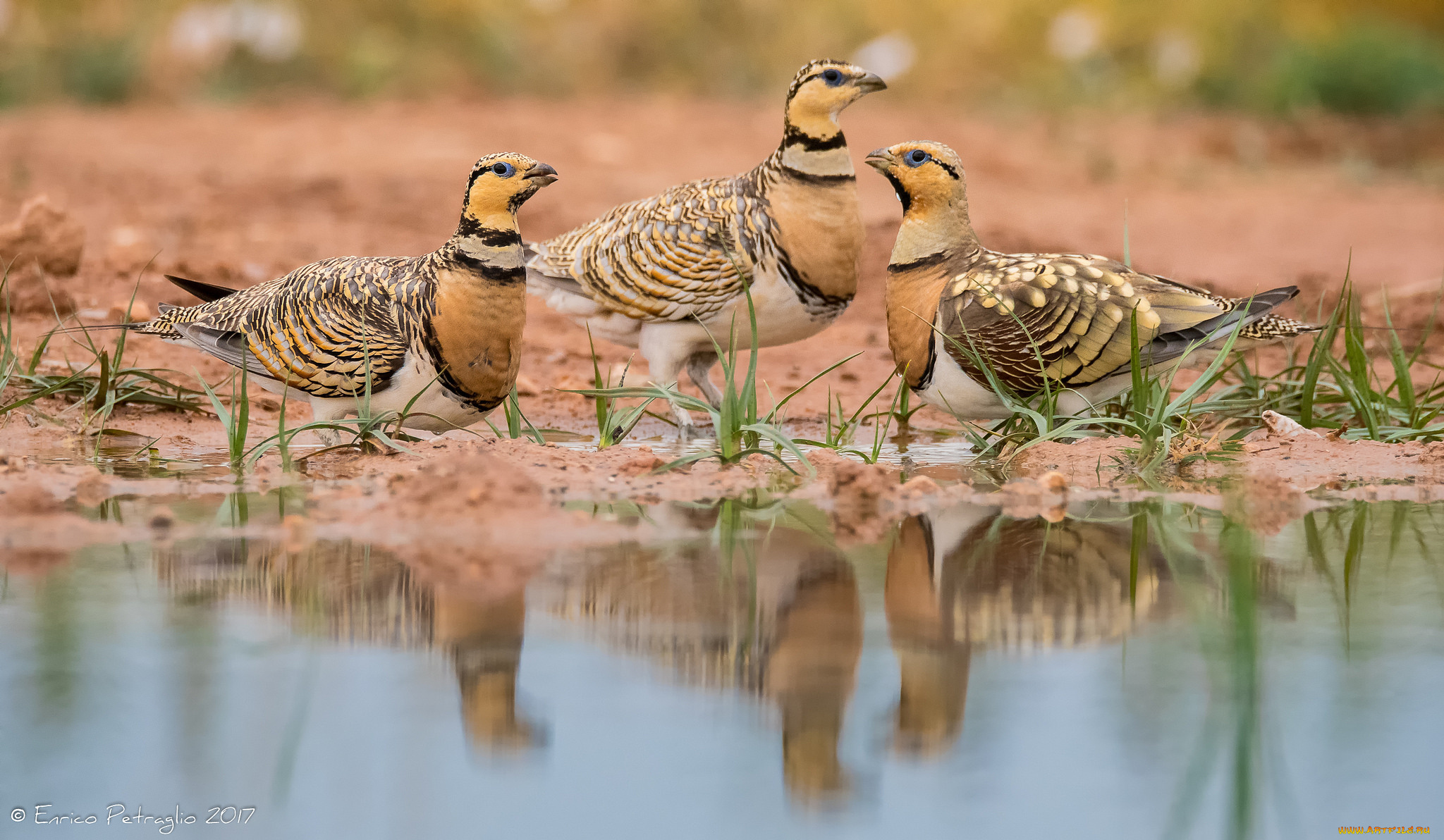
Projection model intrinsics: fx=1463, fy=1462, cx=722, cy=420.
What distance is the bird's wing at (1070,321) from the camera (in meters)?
5.06

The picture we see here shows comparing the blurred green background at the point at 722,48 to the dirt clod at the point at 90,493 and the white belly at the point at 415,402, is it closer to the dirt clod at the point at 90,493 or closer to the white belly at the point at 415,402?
the white belly at the point at 415,402

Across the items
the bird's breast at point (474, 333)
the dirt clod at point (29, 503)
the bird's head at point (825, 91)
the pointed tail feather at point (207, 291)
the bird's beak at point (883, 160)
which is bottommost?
the dirt clod at point (29, 503)

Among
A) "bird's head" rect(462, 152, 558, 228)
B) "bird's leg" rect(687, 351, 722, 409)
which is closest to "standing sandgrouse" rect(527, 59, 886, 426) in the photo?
A: "bird's leg" rect(687, 351, 722, 409)

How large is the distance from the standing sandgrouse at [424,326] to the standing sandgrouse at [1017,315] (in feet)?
4.58

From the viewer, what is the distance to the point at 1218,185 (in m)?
13.6

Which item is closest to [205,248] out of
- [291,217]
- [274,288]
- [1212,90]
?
[291,217]

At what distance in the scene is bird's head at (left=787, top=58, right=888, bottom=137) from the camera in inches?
238

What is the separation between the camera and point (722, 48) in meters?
18.8

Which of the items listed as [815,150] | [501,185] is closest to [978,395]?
[815,150]

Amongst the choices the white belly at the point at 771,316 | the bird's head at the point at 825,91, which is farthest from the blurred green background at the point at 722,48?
the white belly at the point at 771,316

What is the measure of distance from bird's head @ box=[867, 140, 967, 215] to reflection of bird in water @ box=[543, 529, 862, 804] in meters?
2.06

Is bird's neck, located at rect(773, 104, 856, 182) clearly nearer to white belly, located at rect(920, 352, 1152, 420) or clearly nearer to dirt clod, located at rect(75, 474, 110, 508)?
white belly, located at rect(920, 352, 1152, 420)

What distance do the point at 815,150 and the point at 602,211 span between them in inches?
190

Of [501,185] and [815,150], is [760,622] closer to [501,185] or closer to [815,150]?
[501,185]
